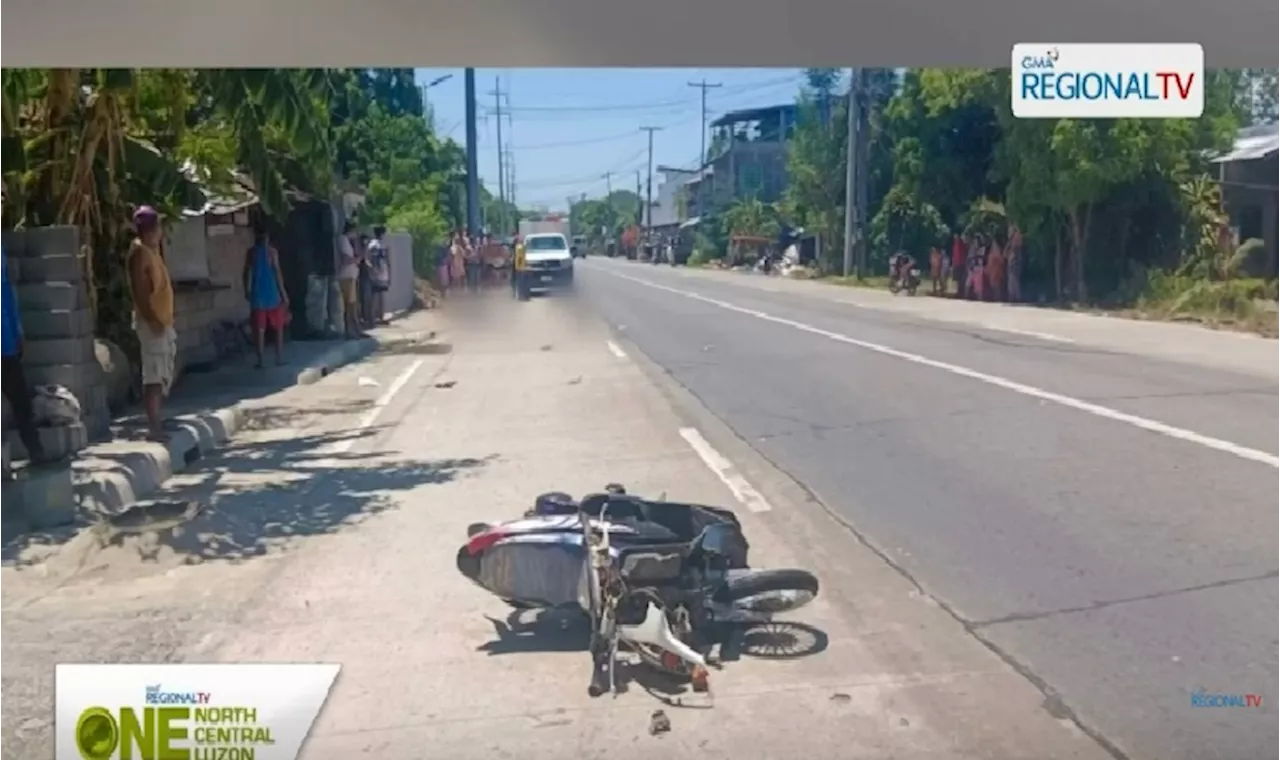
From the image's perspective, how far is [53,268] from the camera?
5.16m

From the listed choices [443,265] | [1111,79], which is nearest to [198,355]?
[443,265]

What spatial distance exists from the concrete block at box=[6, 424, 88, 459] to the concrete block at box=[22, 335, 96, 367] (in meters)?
0.22

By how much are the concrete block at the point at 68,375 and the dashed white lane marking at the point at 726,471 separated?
6.20 ft

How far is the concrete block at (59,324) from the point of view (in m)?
4.52

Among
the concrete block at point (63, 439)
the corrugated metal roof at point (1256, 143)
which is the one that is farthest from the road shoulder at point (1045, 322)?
the concrete block at point (63, 439)

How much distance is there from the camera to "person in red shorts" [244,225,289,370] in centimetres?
419

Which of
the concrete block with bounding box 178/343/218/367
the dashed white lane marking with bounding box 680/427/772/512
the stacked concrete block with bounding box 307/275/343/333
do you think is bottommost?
the dashed white lane marking with bounding box 680/427/772/512

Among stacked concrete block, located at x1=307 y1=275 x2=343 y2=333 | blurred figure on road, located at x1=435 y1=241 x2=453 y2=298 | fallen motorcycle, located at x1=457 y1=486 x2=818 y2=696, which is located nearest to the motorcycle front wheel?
fallen motorcycle, located at x1=457 y1=486 x2=818 y2=696

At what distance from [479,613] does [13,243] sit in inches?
115

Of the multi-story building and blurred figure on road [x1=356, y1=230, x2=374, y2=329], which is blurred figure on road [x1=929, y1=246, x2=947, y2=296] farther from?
blurred figure on road [x1=356, y1=230, x2=374, y2=329]

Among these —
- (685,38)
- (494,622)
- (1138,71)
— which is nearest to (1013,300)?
(1138,71)

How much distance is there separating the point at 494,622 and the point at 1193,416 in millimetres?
2041

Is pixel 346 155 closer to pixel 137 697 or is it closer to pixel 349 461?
pixel 349 461

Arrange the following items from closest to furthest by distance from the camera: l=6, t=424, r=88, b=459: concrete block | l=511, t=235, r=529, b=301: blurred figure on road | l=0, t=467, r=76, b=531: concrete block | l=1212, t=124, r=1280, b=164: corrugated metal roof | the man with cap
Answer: l=1212, t=124, r=1280, b=164: corrugated metal roof, the man with cap, l=511, t=235, r=529, b=301: blurred figure on road, l=0, t=467, r=76, b=531: concrete block, l=6, t=424, r=88, b=459: concrete block
